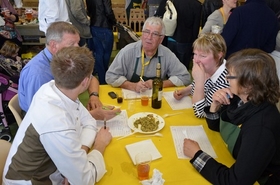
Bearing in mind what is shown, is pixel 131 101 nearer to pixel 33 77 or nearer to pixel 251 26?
pixel 33 77

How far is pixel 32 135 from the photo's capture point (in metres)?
1.23

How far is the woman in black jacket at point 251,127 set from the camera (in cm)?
123

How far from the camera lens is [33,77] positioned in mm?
1783

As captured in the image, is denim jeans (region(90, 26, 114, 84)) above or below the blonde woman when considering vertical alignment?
below

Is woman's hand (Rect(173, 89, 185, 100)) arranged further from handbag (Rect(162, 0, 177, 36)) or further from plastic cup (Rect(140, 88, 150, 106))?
handbag (Rect(162, 0, 177, 36))

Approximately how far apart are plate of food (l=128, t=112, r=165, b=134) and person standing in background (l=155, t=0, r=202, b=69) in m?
2.16

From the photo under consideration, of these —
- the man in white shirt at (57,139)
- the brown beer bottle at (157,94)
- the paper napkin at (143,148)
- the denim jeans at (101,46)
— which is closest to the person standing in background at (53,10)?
the denim jeans at (101,46)

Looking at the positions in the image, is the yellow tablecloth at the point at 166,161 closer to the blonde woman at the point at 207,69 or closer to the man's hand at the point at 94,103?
the blonde woman at the point at 207,69

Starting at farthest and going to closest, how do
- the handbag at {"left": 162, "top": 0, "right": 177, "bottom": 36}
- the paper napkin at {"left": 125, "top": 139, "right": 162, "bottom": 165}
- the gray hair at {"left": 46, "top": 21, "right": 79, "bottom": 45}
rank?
the handbag at {"left": 162, "top": 0, "right": 177, "bottom": 36}, the gray hair at {"left": 46, "top": 21, "right": 79, "bottom": 45}, the paper napkin at {"left": 125, "top": 139, "right": 162, "bottom": 165}

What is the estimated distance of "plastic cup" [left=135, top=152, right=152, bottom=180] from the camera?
1.33 meters

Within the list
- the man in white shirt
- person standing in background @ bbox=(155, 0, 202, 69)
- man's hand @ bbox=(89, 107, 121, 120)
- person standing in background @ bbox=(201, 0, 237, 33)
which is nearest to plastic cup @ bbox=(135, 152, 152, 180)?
the man in white shirt

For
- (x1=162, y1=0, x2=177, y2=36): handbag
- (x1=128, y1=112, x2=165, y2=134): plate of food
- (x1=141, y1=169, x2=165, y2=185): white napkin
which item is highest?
(x1=162, y1=0, x2=177, y2=36): handbag

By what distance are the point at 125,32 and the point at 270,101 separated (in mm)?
3171

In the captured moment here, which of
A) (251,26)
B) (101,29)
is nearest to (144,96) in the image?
(251,26)
